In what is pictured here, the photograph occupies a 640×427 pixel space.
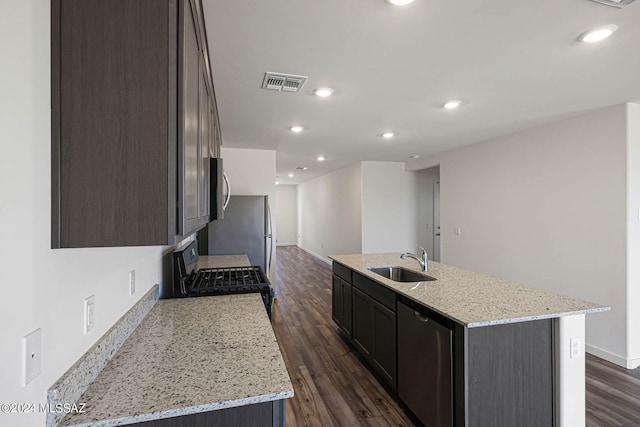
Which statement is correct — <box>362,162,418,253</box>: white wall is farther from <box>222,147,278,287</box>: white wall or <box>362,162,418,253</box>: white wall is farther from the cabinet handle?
the cabinet handle

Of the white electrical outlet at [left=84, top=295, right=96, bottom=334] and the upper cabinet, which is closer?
the upper cabinet

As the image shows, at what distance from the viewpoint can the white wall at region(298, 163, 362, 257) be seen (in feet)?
22.6

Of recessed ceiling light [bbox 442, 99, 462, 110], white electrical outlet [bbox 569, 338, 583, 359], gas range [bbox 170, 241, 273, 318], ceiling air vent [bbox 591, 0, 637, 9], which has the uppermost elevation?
recessed ceiling light [bbox 442, 99, 462, 110]

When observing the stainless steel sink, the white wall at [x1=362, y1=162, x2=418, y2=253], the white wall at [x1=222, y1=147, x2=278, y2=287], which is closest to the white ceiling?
the white wall at [x1=222, y1=147, x2=278, y2=287]

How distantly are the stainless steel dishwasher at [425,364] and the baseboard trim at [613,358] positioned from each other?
7.58 ft

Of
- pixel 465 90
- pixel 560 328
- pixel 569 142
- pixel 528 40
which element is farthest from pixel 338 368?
pixel 569 142

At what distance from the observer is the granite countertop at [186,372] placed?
91cm

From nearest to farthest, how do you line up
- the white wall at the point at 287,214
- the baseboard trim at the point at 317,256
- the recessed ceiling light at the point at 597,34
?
the recessed ceiling light at the point at 597,34 < the baseboard trim at the point at 317,256 < the white wall at the point at 287,214

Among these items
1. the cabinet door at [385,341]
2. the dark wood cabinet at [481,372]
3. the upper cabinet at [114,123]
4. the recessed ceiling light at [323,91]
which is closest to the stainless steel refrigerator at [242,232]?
the cabinet door at [385,341]

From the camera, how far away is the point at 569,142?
3.48m

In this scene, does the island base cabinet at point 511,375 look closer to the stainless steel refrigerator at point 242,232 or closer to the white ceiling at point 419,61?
the white ceiling at point 419,61

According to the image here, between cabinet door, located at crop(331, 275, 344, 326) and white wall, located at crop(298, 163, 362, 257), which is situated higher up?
white wall, located at crop(298, 163, 362, 257)

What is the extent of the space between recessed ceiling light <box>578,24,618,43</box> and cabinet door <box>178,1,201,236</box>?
2.03 m

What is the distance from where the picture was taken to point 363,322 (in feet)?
9.70
